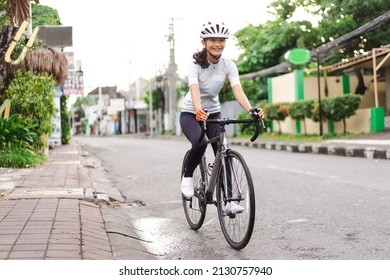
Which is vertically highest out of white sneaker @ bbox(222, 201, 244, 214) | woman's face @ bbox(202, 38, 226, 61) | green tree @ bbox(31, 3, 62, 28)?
green tree @ bbox(31, 3, 62, 28)

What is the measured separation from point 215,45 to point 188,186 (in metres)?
1.19

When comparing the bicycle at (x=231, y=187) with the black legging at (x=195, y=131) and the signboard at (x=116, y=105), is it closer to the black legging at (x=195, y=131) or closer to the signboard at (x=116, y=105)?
the black legging at (x=195, y=131)

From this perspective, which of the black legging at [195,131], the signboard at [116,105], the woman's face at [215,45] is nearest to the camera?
the woman's face at [215,45]

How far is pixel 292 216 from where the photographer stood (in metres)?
4.95

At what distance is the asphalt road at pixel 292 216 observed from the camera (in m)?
3.79

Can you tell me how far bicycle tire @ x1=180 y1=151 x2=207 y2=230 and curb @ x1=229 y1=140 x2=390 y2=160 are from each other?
23.4 ft

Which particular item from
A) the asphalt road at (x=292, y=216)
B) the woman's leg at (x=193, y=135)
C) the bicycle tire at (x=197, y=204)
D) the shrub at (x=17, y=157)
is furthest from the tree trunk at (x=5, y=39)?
the woman's leg at (x=193, y=135)

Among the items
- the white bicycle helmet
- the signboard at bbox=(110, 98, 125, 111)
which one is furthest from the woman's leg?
the signboard at bbox=(110, 98, 125, 111)

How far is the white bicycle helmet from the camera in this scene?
12.6 feet

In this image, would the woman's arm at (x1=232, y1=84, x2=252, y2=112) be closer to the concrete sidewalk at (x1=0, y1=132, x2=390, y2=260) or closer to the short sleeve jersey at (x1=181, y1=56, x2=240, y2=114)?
the short sleeve jersey at (x1=181, y1=56, x2=240, y2=114)

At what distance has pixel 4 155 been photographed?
897 centimetres

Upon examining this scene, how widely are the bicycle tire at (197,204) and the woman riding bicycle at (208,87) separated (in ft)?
0.21
